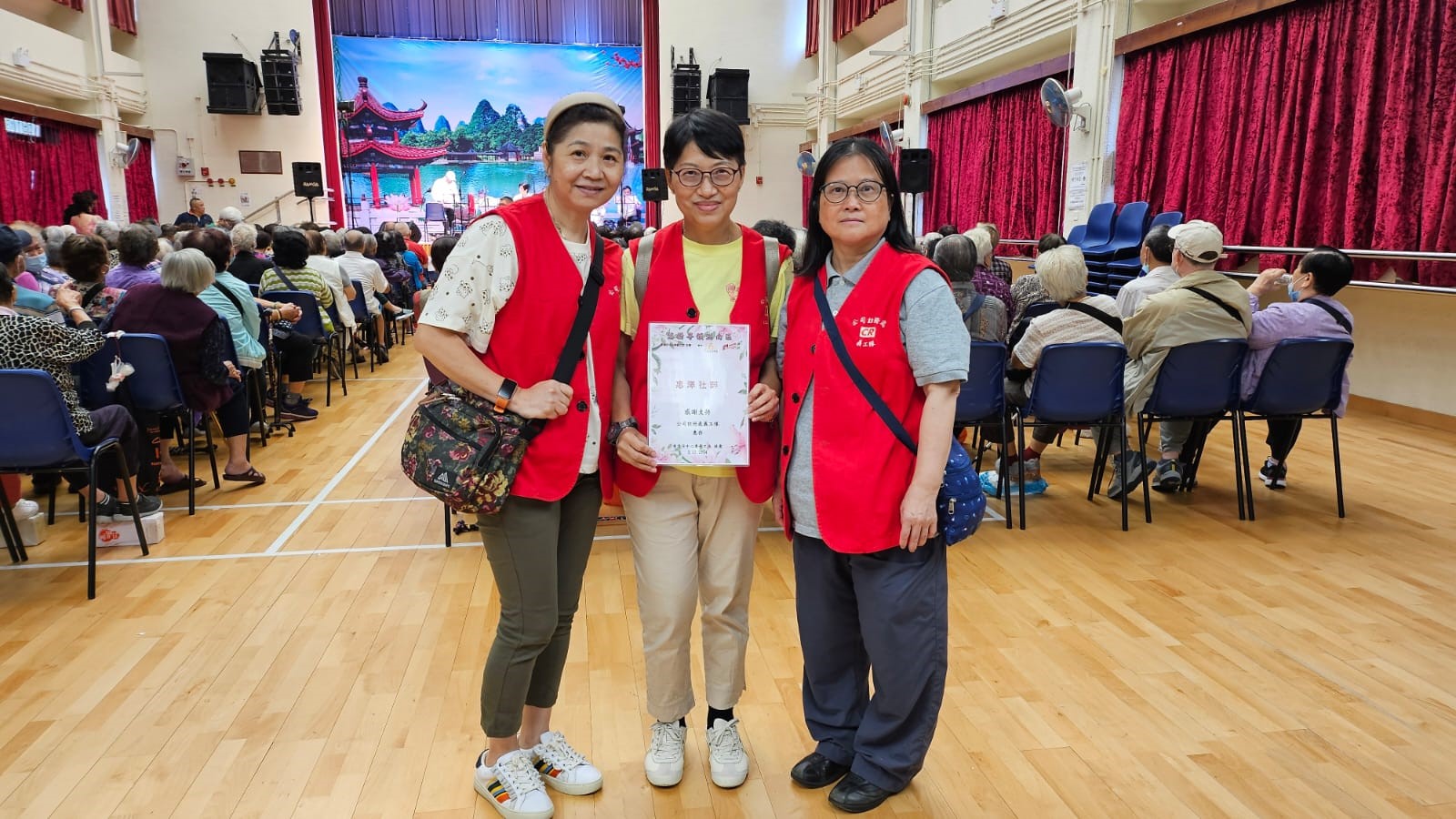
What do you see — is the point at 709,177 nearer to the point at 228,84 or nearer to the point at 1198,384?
the point at 1198,384

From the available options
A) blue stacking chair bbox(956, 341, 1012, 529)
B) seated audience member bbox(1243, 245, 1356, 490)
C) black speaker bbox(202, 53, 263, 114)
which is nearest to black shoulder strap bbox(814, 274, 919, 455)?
blue stacking chair bbox(956, 341, 1012, 529)

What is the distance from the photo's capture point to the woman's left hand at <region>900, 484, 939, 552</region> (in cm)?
170

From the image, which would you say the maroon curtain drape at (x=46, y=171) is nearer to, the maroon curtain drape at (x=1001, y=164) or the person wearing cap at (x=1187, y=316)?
the maroon curtain drape at (x=1001, y=164)

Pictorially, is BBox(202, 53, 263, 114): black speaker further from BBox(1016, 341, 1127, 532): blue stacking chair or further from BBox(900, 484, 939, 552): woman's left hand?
BBox(900, 484, 939, 552): woman's left hand

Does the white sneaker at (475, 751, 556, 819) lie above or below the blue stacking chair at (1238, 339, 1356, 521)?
below

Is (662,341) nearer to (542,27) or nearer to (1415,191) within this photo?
(1415,191)

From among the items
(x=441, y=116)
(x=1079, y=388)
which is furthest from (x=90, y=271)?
(x=441, y=116)

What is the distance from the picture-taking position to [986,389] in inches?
153

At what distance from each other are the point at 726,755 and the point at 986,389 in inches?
91.5

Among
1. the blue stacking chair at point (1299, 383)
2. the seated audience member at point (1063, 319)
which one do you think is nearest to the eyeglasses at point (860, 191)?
the seated audience member at point (1063, 319)

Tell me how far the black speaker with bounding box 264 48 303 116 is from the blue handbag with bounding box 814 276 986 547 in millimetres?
15776

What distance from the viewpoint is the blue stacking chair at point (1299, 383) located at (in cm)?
382

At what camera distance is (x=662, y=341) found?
5.79 feet

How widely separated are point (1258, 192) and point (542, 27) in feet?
45.1
